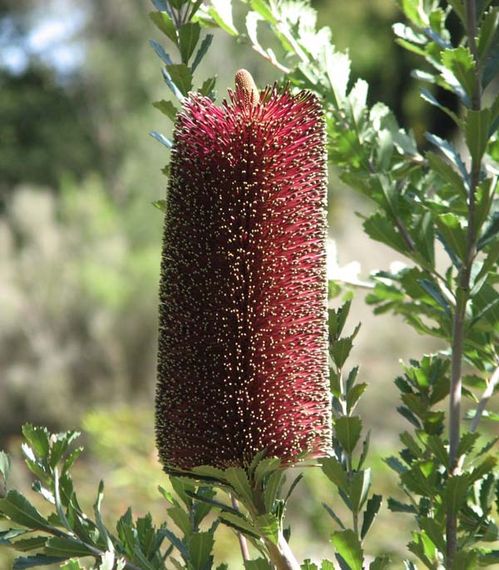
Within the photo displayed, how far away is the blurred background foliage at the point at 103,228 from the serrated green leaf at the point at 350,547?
5.33 ft

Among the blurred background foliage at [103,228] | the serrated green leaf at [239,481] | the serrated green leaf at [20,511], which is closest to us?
the serrated green leaf at [239,481]

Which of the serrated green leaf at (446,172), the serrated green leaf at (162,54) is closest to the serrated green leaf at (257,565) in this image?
the serrated green leaf at (446,172)

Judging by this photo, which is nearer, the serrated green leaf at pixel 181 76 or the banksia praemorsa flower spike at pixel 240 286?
the banksia praemorsa flower spike at pixel 240 286

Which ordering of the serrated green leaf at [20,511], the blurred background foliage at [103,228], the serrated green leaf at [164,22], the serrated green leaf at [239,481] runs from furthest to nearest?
the blurred background foliage at [103,228], the serrated green leaf at [164,22], the serrated green leaf at [20,511], the serrated green leaf at [239,481]

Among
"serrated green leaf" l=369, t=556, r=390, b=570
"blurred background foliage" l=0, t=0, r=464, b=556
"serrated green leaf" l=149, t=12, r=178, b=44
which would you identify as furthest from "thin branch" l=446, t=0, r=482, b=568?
"blurred background foliage" l=0, t=0, r=464, b=556

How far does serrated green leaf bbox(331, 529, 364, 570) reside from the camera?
91 cm

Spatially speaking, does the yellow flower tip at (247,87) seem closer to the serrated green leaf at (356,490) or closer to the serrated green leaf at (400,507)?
the serrated green leaf at (356,490)

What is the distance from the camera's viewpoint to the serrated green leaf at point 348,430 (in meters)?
1.00

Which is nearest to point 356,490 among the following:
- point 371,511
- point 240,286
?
point 371,511

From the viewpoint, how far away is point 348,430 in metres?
1.01

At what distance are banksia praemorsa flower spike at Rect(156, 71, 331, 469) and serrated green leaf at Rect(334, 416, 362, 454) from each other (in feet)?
0.27

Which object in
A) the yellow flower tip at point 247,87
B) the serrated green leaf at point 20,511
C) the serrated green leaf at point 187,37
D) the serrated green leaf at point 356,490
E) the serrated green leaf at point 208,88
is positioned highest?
the serrated green leaf at point 187,37

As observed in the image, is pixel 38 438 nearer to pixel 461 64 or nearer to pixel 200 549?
pixel 200 549

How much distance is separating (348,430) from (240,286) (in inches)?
8.6
